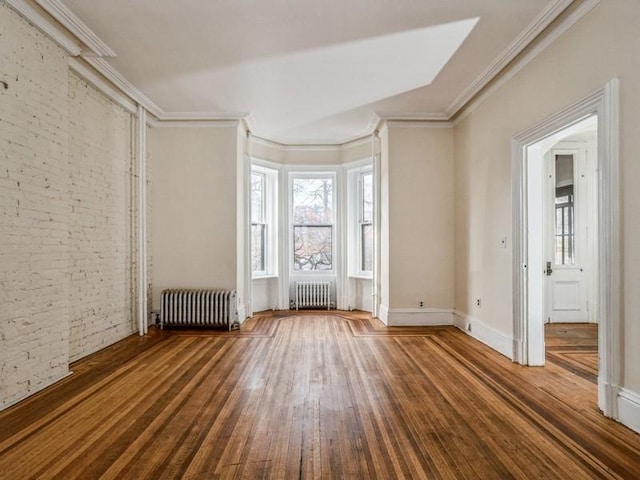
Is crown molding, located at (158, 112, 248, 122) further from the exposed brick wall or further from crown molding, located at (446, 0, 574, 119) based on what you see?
crown molding, located at (446, 0, 574, 119)

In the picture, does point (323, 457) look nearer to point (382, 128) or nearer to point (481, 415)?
point (481, 415)

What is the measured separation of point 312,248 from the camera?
7.21 metres

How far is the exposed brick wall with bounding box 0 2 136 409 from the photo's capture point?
289 centimetres

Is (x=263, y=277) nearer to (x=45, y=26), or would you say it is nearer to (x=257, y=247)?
(x=257, y=247)

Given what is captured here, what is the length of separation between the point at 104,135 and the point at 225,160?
167 centimetres

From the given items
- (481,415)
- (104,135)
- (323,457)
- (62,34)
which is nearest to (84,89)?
(104,135)

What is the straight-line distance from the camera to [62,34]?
11.0ft

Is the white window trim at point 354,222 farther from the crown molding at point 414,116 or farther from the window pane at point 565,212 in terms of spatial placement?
the window pane at point 565,212

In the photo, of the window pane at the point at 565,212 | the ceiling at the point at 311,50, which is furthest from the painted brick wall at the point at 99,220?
the window pane at the point at 565,212

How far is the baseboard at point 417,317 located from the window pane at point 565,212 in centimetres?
203

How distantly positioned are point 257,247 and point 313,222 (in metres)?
1.17

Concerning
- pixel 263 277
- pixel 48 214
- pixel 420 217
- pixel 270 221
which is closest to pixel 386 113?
pixel 420 217

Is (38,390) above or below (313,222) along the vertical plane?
below

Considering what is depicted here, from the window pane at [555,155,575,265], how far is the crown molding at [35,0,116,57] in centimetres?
637
